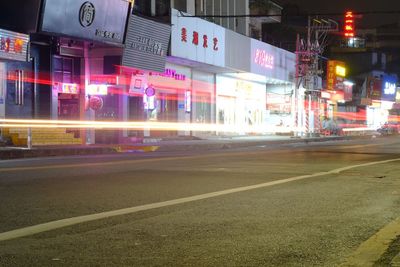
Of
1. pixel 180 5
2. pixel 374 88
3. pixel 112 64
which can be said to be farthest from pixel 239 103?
pixel 374 88

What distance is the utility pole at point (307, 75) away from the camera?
40.9m

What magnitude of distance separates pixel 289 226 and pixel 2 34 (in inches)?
690

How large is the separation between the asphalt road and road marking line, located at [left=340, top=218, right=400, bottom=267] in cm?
6

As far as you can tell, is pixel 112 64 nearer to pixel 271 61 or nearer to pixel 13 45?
pixel 13 45

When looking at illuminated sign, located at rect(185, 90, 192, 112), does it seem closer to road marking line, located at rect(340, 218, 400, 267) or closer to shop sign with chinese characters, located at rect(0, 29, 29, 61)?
shop sign with chinese characters, located at rect(0, 29, 29, 61)

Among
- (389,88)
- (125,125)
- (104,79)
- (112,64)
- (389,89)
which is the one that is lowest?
(125,125)

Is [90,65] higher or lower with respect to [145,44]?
lower

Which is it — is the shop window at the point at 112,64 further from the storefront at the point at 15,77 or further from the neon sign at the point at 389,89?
the neon sign at the point at 389,89

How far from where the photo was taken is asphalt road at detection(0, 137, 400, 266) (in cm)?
618

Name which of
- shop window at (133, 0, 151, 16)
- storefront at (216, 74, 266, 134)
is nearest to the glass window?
shop window at (133, 0, 151, 16)

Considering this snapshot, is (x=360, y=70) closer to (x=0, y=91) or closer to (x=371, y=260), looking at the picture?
(x=0, y=91)

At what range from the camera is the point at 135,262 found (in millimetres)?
5824

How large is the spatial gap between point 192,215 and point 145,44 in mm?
21128

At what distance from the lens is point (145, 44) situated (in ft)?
94.1
